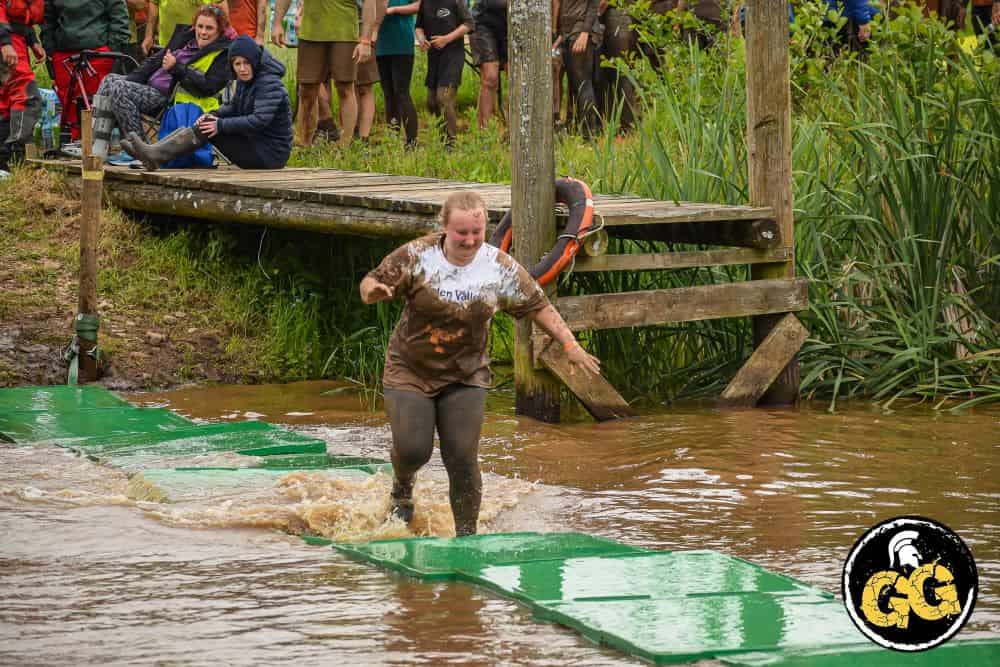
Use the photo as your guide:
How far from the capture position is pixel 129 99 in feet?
Answer: 42.3

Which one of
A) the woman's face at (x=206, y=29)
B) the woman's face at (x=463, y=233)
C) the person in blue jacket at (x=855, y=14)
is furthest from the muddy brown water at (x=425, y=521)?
the person in blue jacket at (x=855, y=14)

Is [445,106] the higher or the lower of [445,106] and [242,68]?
the higher

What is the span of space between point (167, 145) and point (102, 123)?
77 centimetres

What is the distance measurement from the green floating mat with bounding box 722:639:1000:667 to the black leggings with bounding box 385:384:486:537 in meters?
2.30

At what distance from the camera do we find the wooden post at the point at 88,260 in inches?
438

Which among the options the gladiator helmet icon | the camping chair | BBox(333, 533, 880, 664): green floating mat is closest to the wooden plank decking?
the camping chair

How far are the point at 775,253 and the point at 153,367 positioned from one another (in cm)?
442

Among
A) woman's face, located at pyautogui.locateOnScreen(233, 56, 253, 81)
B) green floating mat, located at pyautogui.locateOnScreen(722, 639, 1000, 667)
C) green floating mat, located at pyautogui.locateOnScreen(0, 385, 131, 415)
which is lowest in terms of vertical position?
green floating mat, located at pyautogui.locateOnScreen(722, 639, 1000, 667)

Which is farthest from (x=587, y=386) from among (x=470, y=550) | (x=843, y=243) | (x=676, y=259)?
(x=470, y=550)

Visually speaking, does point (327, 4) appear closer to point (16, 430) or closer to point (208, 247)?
point (208, 247)

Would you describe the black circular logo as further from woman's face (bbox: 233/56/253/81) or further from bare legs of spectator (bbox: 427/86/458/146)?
bare legs of spectator (bbox: 427/86/458/146)

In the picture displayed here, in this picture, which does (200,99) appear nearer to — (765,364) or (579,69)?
(579,69)

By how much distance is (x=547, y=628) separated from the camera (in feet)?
16.8

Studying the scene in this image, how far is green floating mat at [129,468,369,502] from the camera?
7504mm
